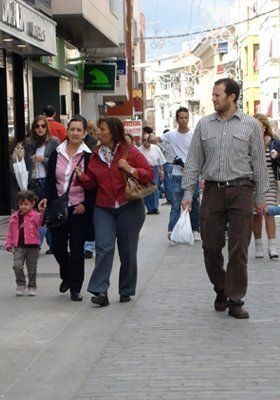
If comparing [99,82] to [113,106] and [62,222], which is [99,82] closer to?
[113,106]

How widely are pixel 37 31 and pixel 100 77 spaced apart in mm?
11426

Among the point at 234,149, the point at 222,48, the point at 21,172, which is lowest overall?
the point at 21,172

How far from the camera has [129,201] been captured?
29.6 ft

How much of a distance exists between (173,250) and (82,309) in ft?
15.8

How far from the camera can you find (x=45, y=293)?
1005 cm

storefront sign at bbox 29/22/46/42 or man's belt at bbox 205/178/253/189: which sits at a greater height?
storefront sign at bbox 29/22/46/42

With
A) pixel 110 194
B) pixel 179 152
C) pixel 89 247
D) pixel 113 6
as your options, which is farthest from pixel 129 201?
pixel 113 6

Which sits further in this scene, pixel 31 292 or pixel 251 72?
pixel 251 72

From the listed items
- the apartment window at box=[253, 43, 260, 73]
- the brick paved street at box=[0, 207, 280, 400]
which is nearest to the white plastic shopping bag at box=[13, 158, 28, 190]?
the brick paved street at box=[0, 207, 280, 400]

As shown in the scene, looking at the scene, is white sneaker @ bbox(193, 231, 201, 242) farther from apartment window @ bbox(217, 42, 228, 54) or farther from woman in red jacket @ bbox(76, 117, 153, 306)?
apartment window @ bbox(217, 42, 228, 54)

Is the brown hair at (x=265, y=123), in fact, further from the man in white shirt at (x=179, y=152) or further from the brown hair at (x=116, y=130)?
the brown hair at (x=116, y=130)

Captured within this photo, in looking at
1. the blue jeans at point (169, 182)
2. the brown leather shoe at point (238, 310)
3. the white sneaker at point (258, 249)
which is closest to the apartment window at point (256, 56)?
the blue jeans at point (169, 182)

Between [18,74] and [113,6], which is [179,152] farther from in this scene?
[113,6]

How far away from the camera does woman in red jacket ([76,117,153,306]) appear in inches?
352
